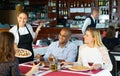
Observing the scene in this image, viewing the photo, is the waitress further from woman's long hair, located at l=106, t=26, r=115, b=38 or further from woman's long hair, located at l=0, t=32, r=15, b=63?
woman's long hair, located at l=106, t=26, r=115, b=38

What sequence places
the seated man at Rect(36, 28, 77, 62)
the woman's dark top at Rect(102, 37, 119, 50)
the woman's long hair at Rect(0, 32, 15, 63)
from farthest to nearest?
the woman's dark top at Rect(102, 37, 119, 50) → the seated man at Rect(36, 28, 77, 62) → the woman's long hair at Rect(0, 32, 15, 63)

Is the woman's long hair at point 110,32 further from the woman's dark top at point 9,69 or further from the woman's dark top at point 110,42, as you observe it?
the woman's dark top at point 9,69

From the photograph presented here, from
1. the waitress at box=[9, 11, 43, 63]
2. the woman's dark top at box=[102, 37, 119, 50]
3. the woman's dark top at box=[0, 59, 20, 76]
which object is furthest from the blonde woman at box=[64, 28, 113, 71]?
the woman's dark top at box=[102, 37, 119, 50]

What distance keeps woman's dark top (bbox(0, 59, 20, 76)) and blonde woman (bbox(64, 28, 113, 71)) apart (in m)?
1.12

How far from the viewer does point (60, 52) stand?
156 inches

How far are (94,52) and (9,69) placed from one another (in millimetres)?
1288

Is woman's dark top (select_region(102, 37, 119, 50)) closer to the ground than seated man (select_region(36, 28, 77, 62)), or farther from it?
closer to the ground

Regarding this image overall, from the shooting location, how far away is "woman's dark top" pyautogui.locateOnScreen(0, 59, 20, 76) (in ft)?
8.38

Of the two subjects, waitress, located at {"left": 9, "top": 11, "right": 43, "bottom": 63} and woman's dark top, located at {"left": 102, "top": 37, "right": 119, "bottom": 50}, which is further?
woman's dark top, located at {"left": 102, "top": 37, "right": 119, "bottom": 50}

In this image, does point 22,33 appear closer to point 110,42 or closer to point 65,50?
point 65,50

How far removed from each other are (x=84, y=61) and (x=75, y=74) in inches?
27.1

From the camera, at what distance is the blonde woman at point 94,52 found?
3.38 metres

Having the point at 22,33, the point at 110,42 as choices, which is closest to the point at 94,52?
the point at 22,33

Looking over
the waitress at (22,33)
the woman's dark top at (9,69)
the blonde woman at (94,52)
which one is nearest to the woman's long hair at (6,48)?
the woman's dark top at (9,69)
